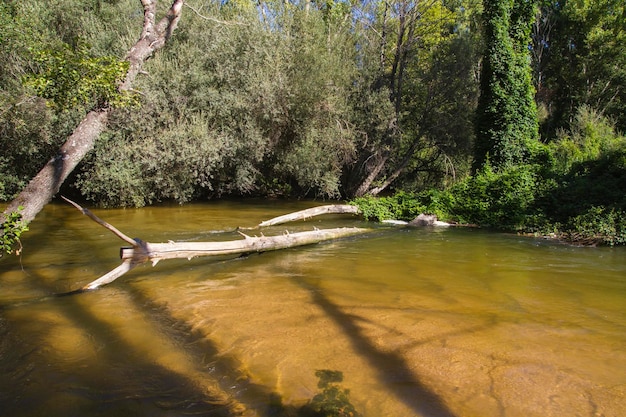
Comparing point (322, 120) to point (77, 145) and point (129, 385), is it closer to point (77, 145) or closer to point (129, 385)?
point (77, 145)

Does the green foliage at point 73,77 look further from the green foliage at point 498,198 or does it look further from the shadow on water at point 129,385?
the green foliage at point 498,198

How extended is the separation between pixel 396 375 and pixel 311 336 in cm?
121

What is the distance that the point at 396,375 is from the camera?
13.3 ft

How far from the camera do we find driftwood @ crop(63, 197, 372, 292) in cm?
604

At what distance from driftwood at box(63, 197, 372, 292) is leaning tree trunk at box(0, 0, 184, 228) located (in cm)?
147

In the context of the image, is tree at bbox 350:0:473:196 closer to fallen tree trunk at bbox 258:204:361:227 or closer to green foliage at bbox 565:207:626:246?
fallen tree trunk at bbox 258:204:361:227

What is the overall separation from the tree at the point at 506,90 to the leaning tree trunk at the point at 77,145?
15.4 meters

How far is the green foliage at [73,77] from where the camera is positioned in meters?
7.14

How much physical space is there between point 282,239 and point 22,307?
502 cm

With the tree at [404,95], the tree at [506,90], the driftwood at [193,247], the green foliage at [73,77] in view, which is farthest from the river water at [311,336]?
the tree at [404,95]

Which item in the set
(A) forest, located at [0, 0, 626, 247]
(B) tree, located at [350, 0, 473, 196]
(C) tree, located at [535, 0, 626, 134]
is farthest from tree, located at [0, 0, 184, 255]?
(C) tree, located at [535, 0, 626, 134]

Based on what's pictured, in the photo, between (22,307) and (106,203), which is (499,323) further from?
(106,203)

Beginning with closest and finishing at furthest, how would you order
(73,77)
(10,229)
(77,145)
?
(10,229), (73,77), (77,145)

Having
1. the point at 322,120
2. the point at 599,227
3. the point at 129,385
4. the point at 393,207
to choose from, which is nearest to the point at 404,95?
the point at 322,120
